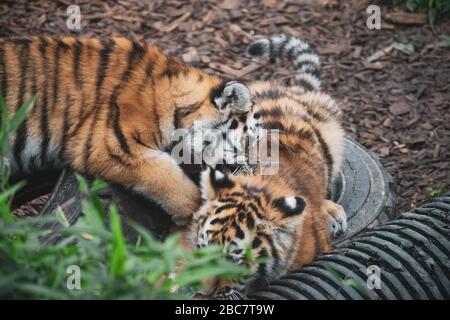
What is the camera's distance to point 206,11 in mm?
5883

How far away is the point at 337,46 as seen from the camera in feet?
18.5

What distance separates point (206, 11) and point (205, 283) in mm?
3448

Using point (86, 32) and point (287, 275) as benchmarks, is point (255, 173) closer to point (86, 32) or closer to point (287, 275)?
point (287, 275)

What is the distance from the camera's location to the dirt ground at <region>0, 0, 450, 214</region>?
4.93 meters

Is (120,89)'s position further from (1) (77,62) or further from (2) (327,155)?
(2) (327,155)

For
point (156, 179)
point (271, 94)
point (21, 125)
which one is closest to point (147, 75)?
point (156, 179)

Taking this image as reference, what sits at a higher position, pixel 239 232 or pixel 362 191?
pixel 239 232

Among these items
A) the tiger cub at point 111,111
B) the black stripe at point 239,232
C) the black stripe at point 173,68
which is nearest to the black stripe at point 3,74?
the tiger cub at point 111,111

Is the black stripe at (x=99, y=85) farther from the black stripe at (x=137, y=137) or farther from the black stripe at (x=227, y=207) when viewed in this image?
the black stripe at (x=227, y=207)

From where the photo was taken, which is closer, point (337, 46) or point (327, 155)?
point (327, 155)

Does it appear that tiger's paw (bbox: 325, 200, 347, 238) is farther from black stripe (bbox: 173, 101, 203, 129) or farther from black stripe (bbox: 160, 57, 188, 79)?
black stripe (bbox: 160, 57, 188, 79)

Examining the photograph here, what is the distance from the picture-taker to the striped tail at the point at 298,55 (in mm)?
4559

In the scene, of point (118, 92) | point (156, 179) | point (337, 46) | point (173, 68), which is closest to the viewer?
point (156, 179)

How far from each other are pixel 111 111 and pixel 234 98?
2.29 ft
